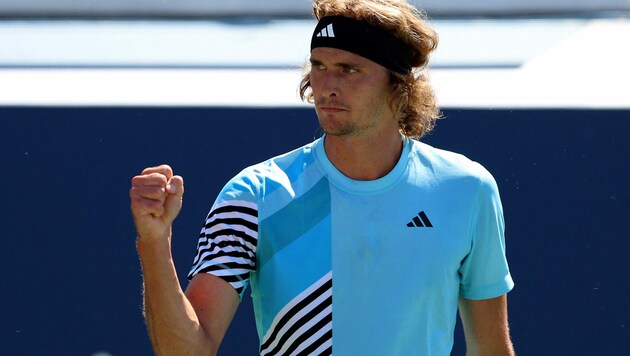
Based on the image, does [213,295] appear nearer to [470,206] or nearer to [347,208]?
[347,208]

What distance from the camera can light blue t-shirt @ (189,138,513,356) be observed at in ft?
8.78

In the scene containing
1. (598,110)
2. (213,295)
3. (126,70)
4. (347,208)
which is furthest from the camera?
(126,70)

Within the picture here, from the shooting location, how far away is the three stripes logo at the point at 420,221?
2.78 metres

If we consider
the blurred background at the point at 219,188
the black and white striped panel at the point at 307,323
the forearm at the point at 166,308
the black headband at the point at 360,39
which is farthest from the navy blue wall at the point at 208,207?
the forearm at the point at 166,308

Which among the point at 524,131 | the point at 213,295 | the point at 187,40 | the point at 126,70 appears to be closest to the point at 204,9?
the point at 187,40

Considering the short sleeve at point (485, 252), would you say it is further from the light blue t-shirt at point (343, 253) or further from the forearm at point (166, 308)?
the forearm at point (166, 308)

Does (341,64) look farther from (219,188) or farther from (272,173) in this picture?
(219,188)

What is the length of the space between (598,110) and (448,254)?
1.51m

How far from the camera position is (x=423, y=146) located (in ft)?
9.75

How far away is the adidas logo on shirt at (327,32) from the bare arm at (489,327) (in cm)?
72

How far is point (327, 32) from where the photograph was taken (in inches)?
114

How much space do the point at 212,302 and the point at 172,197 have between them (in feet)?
0.96

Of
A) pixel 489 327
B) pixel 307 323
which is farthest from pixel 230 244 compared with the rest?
pixel 489 327

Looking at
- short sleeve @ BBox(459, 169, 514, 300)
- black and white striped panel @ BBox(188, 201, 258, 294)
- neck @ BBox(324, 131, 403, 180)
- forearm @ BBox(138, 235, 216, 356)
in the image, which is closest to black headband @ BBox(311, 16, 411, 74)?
neck @ BBox(324, 131, 403, 180)
